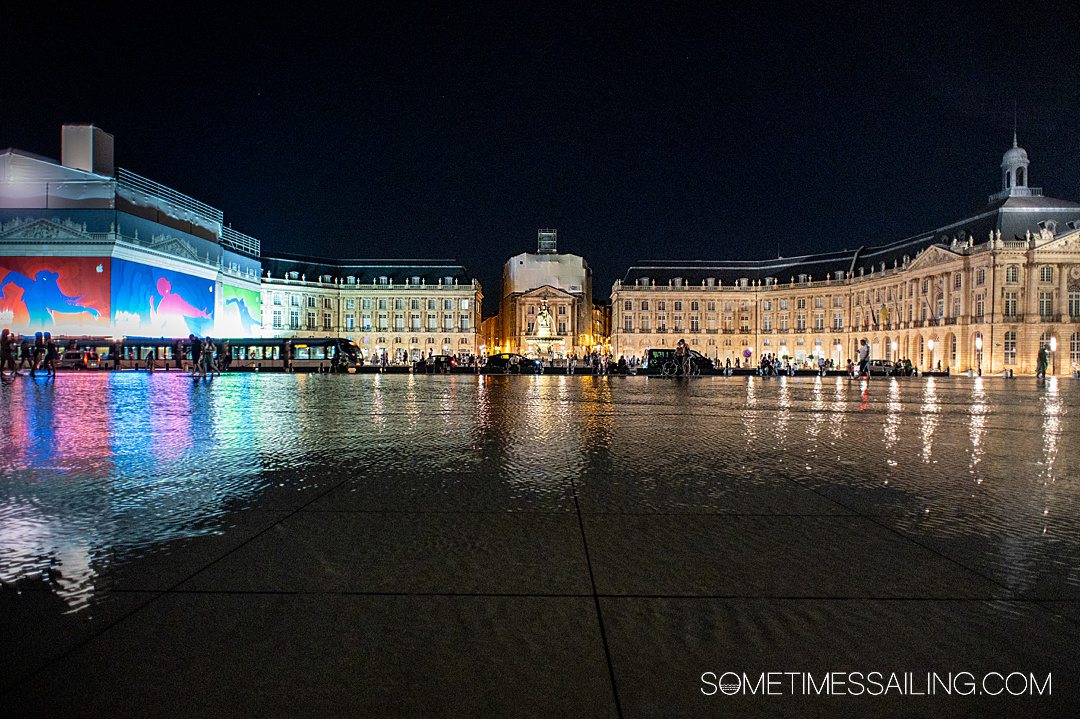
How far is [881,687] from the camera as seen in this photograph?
1796mm

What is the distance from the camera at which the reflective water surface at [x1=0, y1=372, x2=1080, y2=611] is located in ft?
9.93

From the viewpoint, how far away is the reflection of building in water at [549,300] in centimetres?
10019

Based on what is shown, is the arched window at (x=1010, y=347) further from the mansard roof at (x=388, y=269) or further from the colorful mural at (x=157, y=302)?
the colorful mural at (x=157, y=302)

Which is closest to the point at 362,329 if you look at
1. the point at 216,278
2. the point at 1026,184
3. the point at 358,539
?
the point at 216,278

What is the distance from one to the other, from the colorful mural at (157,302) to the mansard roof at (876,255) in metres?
67.6

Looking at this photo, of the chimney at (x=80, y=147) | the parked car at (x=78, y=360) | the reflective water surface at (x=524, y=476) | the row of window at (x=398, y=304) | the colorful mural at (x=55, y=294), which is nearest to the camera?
the reflective water surface at (x=524, y=476)

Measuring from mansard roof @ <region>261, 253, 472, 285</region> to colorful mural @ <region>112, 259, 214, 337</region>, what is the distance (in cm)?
4499

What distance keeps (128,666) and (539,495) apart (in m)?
2.54

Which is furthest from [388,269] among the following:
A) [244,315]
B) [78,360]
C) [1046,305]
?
[1046,305]

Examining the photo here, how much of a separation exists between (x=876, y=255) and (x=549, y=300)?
155 feet

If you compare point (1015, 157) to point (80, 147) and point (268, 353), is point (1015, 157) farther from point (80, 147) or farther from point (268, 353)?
point (80, 147)

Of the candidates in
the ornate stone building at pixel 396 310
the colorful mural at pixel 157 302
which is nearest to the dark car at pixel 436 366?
the colorful mural at pixel 157 302

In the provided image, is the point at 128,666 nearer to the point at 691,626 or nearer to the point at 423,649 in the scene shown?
the point at 423,649

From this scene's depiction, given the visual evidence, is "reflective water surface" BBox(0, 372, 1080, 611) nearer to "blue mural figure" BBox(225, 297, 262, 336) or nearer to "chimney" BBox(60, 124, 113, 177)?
"chimney" BBox(60, 124, 113, 177)
